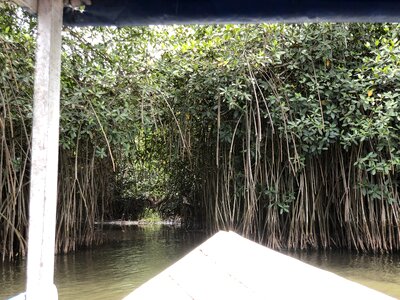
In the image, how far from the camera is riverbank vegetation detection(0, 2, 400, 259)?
538 centimetres

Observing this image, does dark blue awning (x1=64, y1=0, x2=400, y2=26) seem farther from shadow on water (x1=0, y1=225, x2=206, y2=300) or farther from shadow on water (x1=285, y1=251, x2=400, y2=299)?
shadow on water (x1=285, y1=251, x2=400, y2=299)

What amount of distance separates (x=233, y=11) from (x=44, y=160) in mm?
1235

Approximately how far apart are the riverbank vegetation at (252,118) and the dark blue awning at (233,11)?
2.85 meters

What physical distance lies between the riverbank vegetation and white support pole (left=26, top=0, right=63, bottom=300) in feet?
10.2

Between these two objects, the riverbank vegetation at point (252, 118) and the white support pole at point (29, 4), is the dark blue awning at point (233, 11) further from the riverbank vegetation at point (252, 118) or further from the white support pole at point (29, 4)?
the riverbank vegetation at point (252, 118)

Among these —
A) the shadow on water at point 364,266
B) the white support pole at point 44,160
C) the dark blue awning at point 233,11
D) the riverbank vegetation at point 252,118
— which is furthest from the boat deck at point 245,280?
the riverbank vegetation at point 252,118

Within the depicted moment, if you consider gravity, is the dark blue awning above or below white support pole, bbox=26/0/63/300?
above

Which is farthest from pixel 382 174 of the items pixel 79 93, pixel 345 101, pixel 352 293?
pixel 352 293

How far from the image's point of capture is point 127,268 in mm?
5219

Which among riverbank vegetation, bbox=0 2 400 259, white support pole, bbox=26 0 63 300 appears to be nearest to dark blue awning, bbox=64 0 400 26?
white support pole, bbox=26 0 63 300

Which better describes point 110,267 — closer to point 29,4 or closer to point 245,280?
point 245,280

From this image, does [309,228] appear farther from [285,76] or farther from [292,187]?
[285,76]

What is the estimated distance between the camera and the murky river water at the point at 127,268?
4113mm

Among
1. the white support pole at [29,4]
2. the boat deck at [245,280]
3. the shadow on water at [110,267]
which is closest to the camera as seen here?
the boat deck at [245,280]
